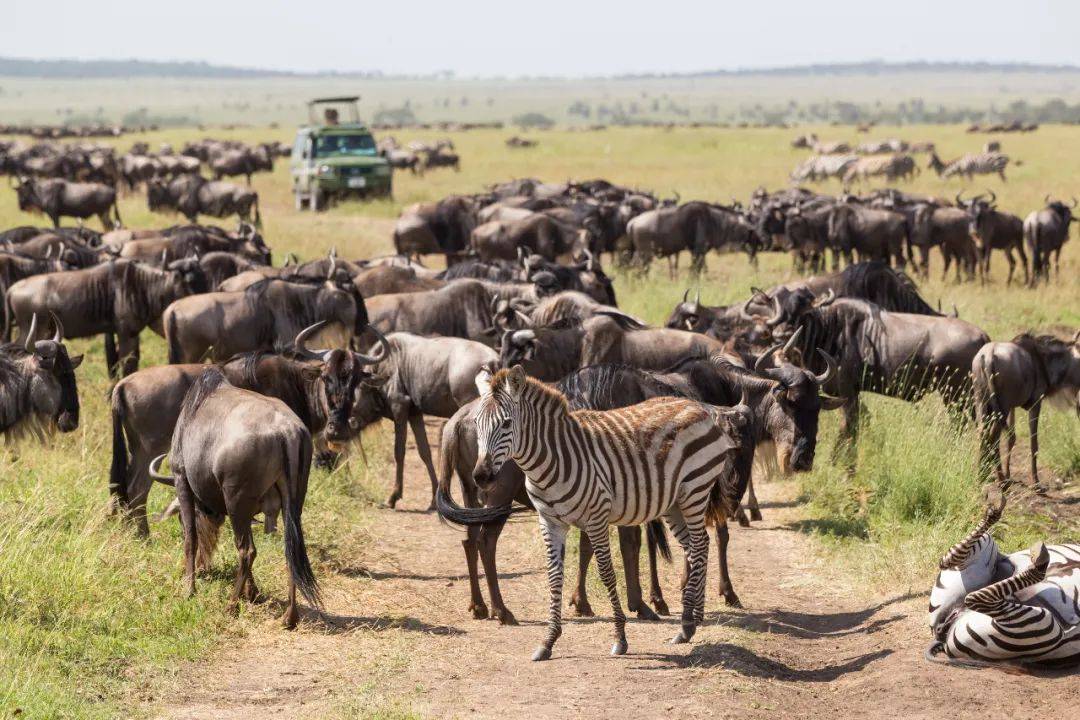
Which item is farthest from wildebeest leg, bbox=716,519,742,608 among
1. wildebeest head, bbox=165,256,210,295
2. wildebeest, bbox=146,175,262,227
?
wildebeest, bbox=146,175,262,227

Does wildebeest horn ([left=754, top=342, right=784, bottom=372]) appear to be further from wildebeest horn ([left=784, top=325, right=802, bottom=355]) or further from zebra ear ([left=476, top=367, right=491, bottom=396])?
zebra ear ([left=476, top=367, right=491, bottom=396])

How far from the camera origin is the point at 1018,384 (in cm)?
971

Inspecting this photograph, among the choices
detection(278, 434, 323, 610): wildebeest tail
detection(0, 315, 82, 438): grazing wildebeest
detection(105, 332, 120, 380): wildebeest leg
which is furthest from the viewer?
detection(105, 332, 120, 380): wildebeest leg

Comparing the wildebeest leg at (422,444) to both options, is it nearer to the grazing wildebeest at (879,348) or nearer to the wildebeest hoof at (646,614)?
the grazing wildebeest at (879,348)

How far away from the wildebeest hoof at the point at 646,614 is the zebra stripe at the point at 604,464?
45 cm

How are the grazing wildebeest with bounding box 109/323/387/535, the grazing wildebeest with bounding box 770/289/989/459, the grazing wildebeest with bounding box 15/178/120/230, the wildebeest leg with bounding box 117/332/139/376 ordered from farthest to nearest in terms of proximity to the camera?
1. the grazing wildebeest with bounding box 15/178/120/230
2. the wildebeest leg with bounding box 117/332/139/376
3. the grazing wildebeest with bounding box 770/289/989/459
4. the grazing wildebeest with bounding box 109/323/387/535

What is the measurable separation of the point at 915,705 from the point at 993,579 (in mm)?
997

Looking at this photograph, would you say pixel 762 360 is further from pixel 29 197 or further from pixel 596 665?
pixel 29 197

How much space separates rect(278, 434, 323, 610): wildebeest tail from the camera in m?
6.61

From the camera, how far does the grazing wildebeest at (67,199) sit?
87.9 ft

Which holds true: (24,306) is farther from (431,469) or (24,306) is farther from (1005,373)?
(1005,373)

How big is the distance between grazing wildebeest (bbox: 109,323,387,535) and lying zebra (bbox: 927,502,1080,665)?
3625 millimetres

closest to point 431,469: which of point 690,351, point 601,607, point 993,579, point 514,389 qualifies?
point 690,351

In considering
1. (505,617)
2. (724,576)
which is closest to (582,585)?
(505,617)
